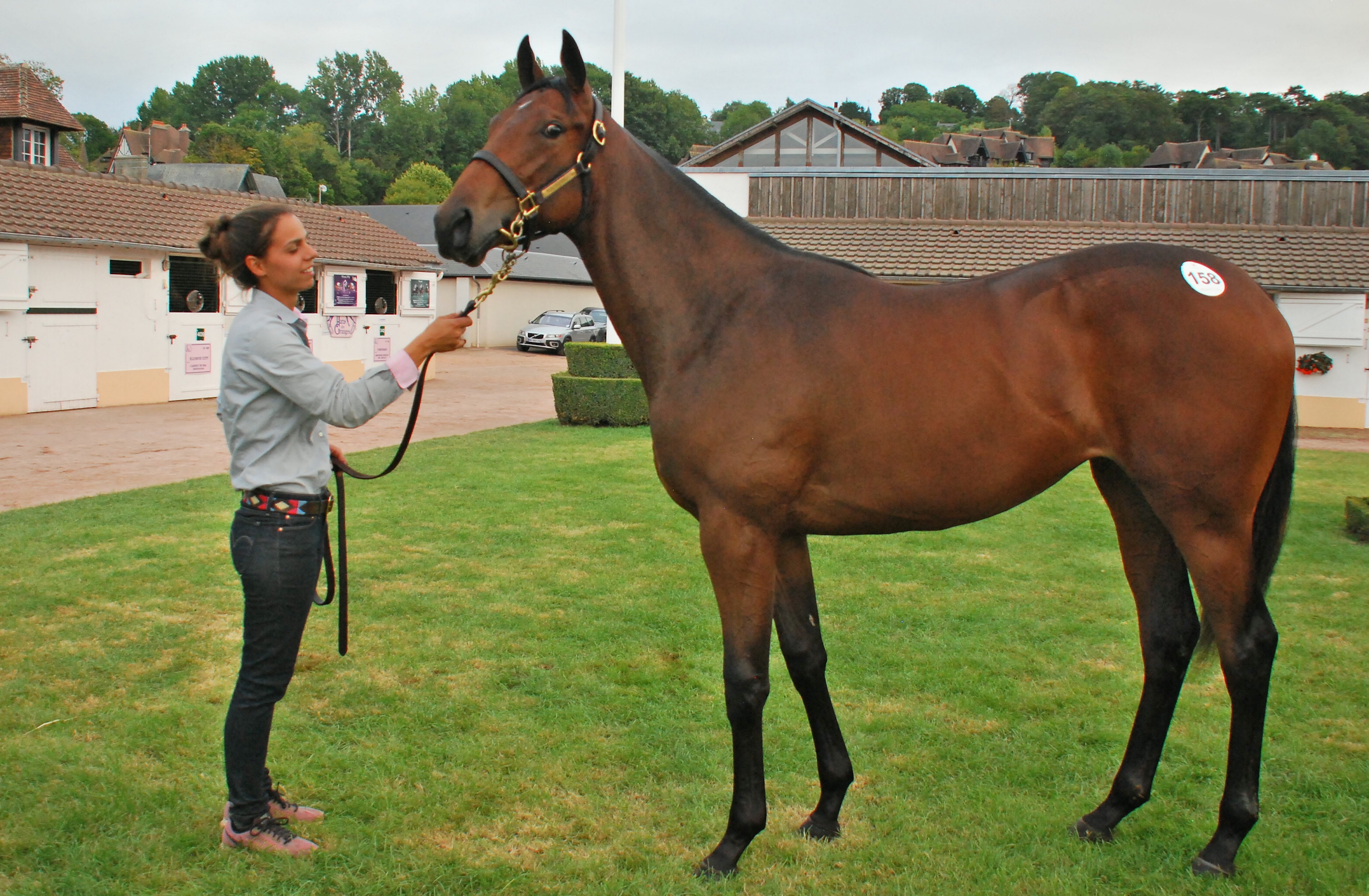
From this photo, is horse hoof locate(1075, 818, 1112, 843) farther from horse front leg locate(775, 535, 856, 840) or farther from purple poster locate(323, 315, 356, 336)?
purple poster locate(323, 315, 356, 336)

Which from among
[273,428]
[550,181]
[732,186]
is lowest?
[273,428]

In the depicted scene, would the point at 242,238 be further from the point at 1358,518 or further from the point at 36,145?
the point at 36,145

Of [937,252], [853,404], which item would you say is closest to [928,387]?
[853,404]

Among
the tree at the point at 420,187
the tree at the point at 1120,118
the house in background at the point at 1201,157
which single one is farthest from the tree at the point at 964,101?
A: the tree at the point at 420,187

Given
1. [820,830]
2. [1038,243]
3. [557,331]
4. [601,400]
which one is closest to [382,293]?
[601,400]

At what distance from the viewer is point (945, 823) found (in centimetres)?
326

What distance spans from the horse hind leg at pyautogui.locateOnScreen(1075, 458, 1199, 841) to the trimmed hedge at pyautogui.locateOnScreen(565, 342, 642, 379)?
11667mm

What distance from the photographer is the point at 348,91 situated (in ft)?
337

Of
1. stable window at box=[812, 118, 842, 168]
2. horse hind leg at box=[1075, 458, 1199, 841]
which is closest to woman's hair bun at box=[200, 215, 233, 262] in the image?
horse hind leg at box=[1075, 458, 1199, 841]

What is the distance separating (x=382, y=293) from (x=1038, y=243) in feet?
48.6

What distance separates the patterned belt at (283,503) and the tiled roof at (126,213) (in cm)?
1157

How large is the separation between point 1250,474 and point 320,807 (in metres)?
3.30

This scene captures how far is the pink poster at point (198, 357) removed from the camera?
17.7 m

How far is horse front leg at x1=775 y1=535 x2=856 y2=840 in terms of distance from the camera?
10.3 feet
